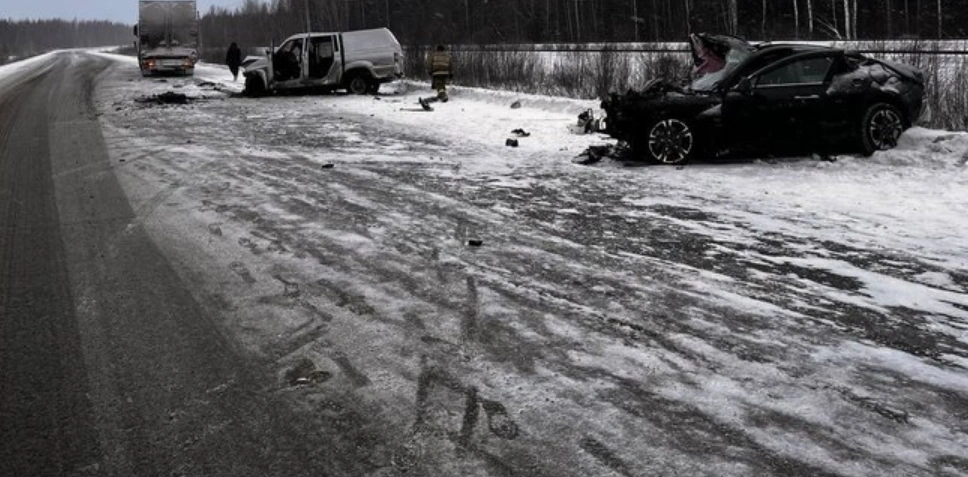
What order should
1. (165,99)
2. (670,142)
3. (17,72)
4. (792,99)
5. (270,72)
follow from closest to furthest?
(792,99) → (670,142) → (165,99) → (270,72) → (17,72)

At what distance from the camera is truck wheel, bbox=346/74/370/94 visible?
23.8m

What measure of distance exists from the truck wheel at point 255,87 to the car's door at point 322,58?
1.82 m

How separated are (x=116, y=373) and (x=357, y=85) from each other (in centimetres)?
2123

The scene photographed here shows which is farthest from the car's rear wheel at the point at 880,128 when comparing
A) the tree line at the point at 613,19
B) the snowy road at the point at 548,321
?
the tree line at the point at 613,19

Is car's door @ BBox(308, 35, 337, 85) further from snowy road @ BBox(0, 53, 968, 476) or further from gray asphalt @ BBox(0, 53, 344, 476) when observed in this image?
gray asphalt @ BBox(0, 53, 344, 476)

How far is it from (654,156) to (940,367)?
658 centimetres

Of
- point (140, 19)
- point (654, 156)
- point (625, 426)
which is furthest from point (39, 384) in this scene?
point (140, 19)

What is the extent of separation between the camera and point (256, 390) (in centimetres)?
343

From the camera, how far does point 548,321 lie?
4.29m

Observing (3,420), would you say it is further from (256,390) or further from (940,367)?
(940,367)

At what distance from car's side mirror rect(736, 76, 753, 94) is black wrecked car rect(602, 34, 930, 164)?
0.01 meters

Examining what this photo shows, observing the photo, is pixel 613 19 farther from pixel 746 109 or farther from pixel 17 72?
pixel 746 109

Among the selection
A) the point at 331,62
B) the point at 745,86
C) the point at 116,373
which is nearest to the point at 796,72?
the point at 745,86

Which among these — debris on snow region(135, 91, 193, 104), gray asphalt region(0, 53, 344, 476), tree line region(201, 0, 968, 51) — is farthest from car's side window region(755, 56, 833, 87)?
tree line region(201, 0, 968, 51)
